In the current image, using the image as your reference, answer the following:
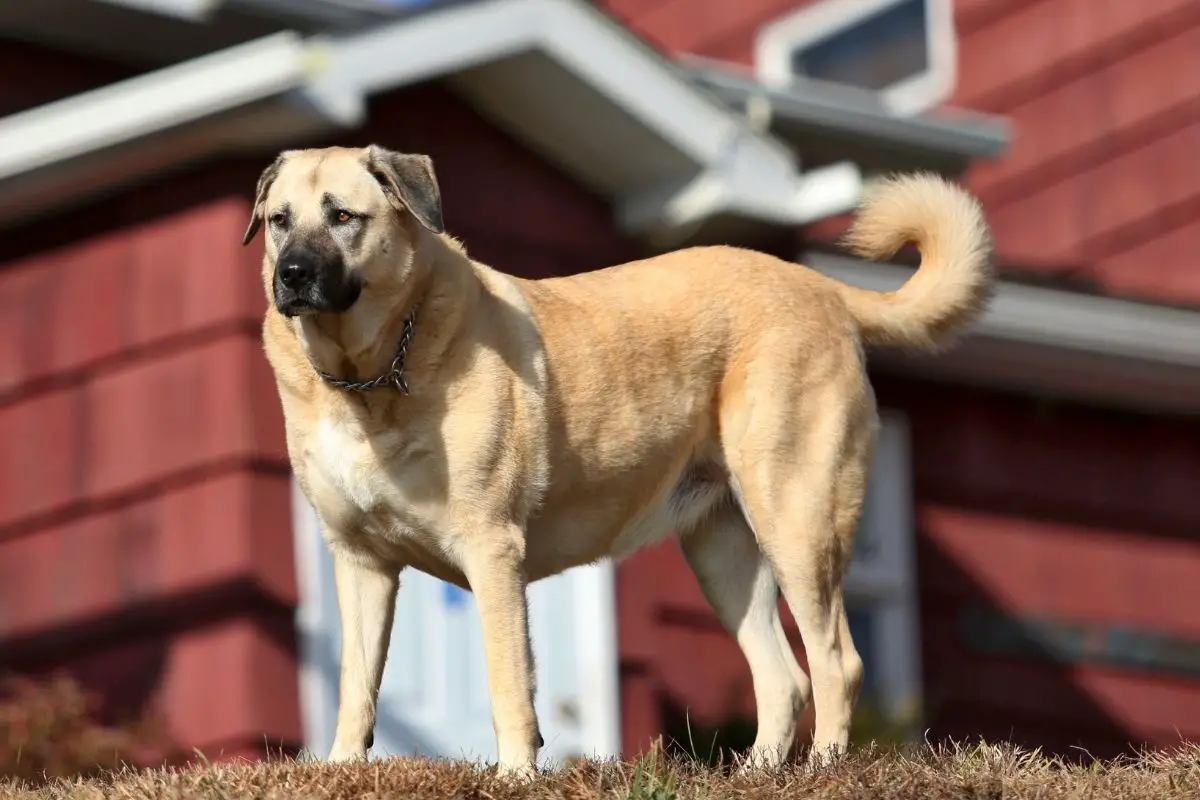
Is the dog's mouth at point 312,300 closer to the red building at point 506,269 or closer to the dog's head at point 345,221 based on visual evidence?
the dog's head at point 345,221

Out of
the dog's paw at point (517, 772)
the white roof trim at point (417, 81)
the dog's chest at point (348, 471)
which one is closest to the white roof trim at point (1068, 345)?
the white roof trim at point (417, 81)

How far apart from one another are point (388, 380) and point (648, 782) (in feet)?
4.24

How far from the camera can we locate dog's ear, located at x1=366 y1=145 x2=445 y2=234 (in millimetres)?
5715

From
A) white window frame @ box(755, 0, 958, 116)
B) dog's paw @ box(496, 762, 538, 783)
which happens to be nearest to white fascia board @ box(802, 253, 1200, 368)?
white window frame @ box(755, 0, 958, 116)

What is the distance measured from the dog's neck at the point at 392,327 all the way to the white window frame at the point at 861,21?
961 centimetres

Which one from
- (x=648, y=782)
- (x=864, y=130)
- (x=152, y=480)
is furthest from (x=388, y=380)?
(x=864, y=130)

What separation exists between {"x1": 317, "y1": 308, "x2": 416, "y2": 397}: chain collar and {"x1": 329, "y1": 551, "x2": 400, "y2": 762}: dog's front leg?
1.57 ft

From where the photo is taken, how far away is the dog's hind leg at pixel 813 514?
644 centimetres

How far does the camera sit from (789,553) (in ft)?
21.1

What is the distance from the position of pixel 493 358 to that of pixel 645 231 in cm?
485

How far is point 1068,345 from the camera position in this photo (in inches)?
463

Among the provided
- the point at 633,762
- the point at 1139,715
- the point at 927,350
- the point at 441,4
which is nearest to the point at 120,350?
the point at 441,4

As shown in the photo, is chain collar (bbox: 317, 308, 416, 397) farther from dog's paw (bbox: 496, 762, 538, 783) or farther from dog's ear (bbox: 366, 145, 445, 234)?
dog's paw (bbox: 496, 762, 538, 783)

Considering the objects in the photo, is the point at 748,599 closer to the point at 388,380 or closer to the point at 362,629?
the point at 362,629
